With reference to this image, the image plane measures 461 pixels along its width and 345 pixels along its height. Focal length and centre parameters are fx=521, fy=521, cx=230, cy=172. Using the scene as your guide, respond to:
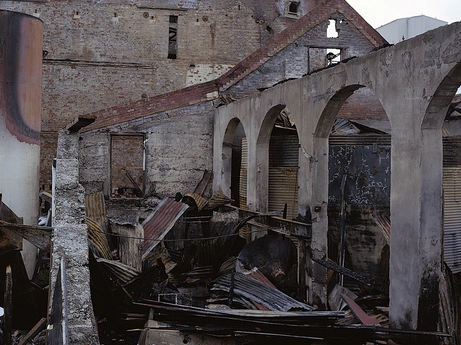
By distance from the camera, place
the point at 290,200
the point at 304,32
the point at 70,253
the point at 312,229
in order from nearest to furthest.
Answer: the point at 70,253, the point at 312,229, the point at 290,200, the point at 304,32

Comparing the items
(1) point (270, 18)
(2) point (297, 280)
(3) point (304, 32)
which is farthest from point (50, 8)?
(2) point (297, 280)

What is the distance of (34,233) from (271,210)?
7028mm

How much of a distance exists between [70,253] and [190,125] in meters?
10.5

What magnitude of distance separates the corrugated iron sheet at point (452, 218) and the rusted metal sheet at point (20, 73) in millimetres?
8043

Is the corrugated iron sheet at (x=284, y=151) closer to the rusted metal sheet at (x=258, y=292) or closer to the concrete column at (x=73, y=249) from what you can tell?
the rusted metal sheet at (x=258, y=292)

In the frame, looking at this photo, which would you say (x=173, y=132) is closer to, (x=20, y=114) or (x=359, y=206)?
(x=20, y=114)

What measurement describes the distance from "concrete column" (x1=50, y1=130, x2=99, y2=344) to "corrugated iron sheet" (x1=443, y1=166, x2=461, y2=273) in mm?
6227

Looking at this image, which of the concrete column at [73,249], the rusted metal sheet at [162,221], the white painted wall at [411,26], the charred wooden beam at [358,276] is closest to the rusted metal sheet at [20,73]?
the concrete column at [73,249]

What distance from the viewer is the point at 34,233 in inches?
232

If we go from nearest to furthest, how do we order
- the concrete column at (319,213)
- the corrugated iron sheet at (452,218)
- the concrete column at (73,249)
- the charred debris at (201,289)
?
the concrete column at (73,249) < the charred debris at (201,289) < the corrugated iron sheet at (452,218) < the concrete column at (319,213)

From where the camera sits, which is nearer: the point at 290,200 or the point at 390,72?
the point at 390,72

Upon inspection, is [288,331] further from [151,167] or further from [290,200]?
[151,167]

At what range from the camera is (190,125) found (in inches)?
620

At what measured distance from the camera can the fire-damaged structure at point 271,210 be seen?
6.37m
